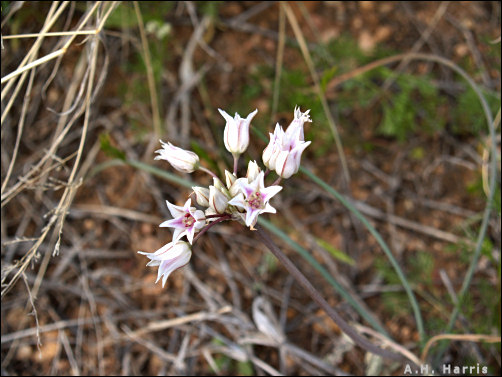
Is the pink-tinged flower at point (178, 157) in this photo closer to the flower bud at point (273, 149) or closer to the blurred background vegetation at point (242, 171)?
the flower bud at point (273, 149)

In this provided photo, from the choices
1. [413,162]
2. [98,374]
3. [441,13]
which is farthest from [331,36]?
[98,374]

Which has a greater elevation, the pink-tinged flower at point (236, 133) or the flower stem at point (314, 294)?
the pink-tinged flower at point (236, 133)

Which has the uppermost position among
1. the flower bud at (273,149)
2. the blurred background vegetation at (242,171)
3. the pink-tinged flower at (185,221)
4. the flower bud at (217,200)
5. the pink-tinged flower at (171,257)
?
the flower bud at (273,149)

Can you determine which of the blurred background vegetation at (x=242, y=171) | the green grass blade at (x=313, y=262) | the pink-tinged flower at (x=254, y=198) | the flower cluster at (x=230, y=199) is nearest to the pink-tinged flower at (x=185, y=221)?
the flower cluster at (x=230, y=199)

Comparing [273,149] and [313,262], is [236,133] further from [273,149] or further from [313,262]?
[313,262]

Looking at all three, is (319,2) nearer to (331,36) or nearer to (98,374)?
(331,36)

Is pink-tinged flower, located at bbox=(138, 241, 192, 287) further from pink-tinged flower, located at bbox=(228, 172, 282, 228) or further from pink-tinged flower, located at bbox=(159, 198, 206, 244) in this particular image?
pink-tinged flower, located at bbox=(228, 172, 282, 228)
